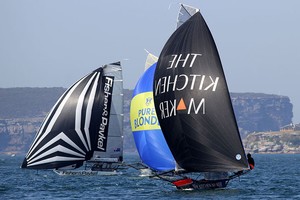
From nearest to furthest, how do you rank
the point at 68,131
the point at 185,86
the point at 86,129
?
the point at 185,86
the point at 68,131
the point at 86,129

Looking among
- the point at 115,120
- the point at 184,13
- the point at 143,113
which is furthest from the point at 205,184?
the point at 115,120

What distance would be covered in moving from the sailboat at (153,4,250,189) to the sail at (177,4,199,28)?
81 centimetres

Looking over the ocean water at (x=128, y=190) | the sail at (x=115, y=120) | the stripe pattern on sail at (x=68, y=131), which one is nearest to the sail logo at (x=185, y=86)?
the ocean water at (x=128, y=190)

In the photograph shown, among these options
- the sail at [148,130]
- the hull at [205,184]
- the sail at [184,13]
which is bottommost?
the hull at [205,184]

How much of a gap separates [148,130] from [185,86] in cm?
813

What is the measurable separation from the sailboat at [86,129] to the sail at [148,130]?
6130 mm

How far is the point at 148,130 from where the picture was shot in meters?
46.2

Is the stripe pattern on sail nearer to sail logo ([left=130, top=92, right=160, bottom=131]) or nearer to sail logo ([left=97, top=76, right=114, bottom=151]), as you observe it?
sail logo ([left=97, top=76, right=114, bottom=151])

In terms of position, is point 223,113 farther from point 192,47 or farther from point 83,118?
point 83,118

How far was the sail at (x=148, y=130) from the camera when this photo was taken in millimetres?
43438

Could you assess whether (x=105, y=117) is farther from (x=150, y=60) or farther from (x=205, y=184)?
(x=205, y=184)

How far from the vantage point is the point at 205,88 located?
38438 millimetres

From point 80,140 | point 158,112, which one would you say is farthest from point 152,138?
point 80,140

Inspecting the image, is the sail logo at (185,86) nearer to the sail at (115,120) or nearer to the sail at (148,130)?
the sail at (148,130)
